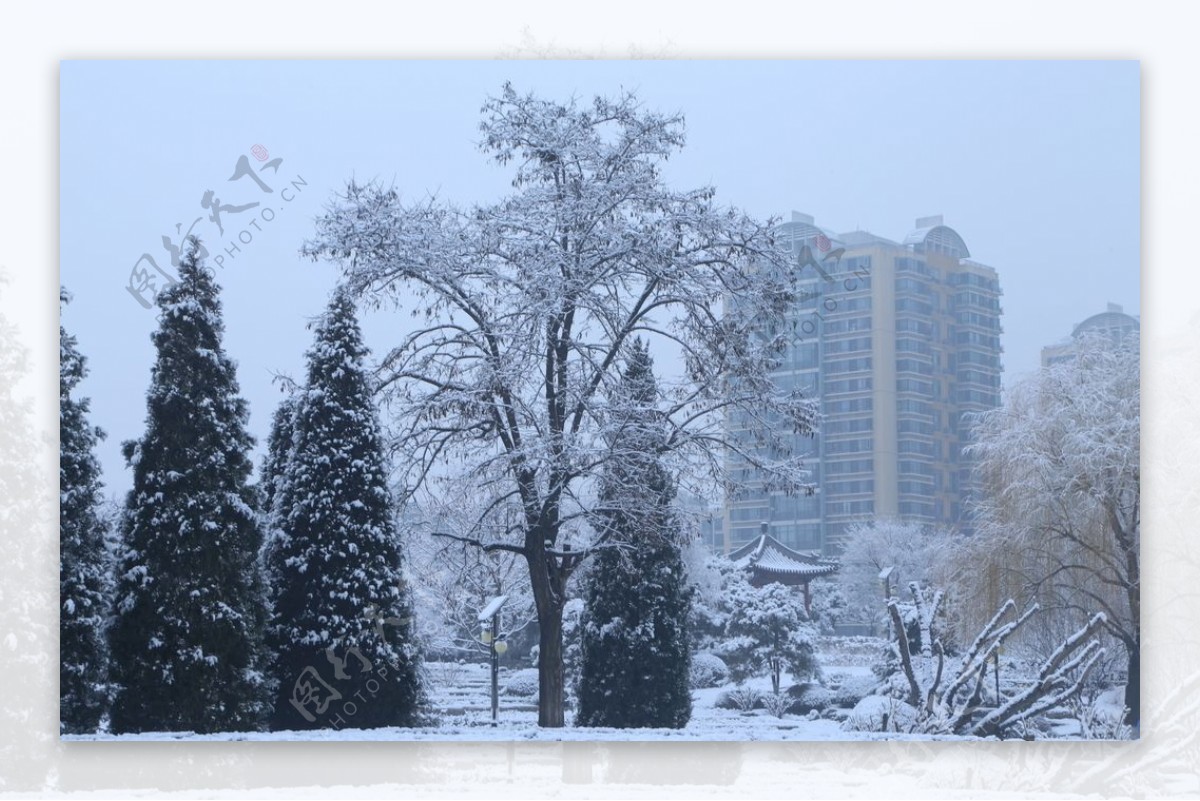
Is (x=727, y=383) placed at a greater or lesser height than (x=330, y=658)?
greater

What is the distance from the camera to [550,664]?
26.1 ft

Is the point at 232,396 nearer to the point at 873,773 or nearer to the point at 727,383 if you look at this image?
the point at 727,383

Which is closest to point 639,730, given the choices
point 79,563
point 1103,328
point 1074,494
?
point 1074,494

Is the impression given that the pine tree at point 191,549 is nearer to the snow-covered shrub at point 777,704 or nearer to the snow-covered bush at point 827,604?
the snow-covered shrub at point 777,704

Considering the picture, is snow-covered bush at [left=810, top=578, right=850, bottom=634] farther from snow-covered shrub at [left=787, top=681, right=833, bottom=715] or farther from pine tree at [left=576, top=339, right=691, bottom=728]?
pine tree at [left=576, top=339, right=691, bottom=728]

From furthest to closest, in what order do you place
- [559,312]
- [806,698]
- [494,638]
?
[559,312], [494,638], [806,698]

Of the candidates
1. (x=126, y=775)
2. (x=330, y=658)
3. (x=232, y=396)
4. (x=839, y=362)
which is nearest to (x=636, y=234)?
(x=839, y=362)

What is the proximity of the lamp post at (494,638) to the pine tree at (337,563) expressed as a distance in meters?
0.41

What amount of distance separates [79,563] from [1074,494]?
18.7 feet

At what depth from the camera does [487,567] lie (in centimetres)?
802

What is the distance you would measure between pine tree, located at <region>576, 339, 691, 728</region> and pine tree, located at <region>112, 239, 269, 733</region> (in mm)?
1891

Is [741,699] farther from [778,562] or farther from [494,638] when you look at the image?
[494,638]

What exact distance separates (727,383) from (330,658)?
273cm

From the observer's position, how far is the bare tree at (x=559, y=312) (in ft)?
26.2
